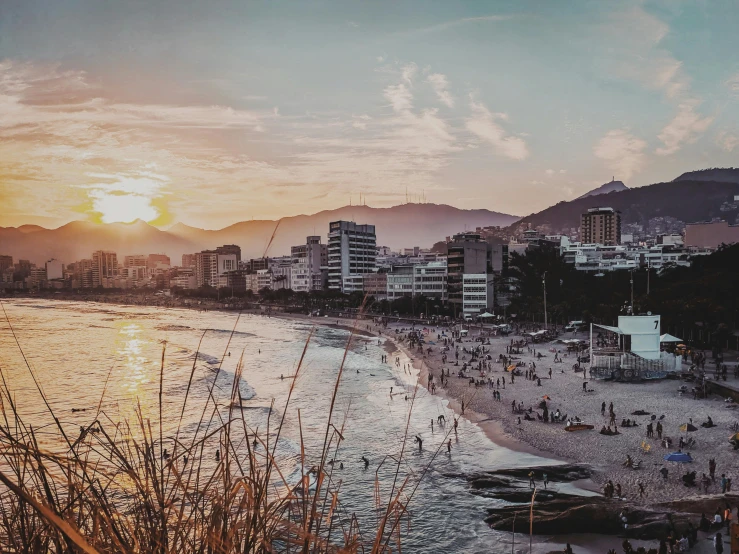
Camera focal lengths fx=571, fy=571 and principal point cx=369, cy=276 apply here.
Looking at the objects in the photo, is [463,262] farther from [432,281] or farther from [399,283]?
[399,283]

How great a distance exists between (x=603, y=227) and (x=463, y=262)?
93.9 m

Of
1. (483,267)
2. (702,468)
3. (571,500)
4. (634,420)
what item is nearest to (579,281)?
(483,267)

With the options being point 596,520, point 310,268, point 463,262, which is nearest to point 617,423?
point 596,520

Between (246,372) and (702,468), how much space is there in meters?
28.1

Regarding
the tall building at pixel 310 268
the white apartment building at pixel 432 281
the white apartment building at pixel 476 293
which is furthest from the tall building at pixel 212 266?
the white apartment building at pixel 476 293

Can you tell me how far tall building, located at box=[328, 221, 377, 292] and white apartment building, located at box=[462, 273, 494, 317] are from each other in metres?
34.1

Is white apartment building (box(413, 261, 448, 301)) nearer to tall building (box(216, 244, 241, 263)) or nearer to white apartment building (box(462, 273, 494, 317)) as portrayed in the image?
white apartment building (box(462, 273, 494, 317))

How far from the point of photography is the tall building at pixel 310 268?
107062mm

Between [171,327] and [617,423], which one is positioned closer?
[617,423]

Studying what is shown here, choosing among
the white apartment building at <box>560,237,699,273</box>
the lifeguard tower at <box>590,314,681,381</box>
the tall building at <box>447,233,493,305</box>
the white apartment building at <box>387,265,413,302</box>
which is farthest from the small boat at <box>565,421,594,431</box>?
the white apartment building at <box>560,237,699,273</box>

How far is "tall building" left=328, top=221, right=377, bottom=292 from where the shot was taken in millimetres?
97312

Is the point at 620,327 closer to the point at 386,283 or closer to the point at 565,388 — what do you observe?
the point at 565,388

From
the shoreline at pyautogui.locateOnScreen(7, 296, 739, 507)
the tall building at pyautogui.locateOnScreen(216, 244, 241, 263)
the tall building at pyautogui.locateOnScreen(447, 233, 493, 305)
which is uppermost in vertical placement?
the tall building at pyautogui.locateOnScreen(216, 244, 241, 263)

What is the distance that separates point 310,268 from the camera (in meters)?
108
